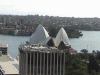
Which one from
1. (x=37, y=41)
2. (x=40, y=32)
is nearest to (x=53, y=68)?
(x=37, y=41)

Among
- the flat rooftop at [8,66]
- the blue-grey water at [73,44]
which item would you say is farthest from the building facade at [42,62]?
the blue-grey water at [73,44]

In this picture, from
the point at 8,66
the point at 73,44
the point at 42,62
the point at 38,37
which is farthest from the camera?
the point at 73,44

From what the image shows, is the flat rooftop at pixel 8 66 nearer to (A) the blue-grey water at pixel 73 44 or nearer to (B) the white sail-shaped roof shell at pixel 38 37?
(B) the white sail-shaped roof shell at pixel 38 37

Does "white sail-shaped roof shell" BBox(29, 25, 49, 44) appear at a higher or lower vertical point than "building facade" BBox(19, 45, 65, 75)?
higher

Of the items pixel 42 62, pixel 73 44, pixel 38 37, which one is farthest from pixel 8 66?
pixel 73 44

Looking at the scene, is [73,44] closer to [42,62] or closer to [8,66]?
[8,66]

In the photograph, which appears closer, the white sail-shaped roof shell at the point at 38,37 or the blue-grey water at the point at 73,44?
the white sail-shaped roof shell at the point at 38,37

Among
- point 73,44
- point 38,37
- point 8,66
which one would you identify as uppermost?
point 38,37

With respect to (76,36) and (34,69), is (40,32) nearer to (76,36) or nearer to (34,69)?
(34,69)

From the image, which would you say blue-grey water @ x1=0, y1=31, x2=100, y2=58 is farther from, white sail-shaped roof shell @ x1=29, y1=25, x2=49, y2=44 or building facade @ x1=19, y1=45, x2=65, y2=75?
building facade @ x1=19, y1=45, x2=65, y2=75

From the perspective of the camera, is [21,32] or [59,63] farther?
[21,32]

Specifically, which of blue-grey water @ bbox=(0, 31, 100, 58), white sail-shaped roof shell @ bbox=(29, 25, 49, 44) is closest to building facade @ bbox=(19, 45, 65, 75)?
white sail-shaped roof shell @ bbox=(29, 25, 49, 44)
